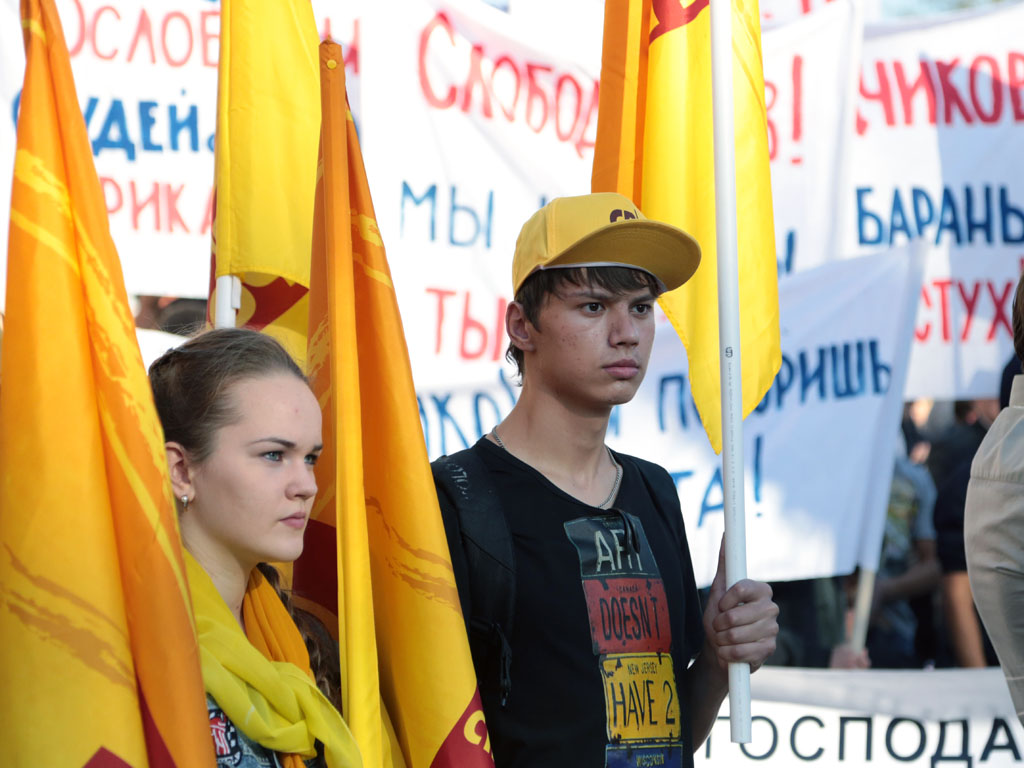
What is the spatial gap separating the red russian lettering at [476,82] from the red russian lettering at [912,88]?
1.55 m

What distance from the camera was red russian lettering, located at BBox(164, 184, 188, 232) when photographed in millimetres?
3871

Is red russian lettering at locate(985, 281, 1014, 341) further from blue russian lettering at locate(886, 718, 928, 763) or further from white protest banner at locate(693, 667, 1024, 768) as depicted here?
blue russian lettering at locate(886, 718, 928, 763)

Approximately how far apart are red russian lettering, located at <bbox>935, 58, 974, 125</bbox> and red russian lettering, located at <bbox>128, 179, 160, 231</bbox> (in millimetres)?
2762

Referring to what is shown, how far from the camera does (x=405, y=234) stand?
3.99m

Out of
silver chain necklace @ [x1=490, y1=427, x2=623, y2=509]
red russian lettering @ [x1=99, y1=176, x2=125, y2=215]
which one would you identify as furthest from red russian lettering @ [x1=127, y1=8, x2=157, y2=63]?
silver chain necklace @ [x1=490, y1=427, x2=623, y2=509]

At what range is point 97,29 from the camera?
3.93m

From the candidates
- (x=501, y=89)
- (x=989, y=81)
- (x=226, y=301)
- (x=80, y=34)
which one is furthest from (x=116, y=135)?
(x=989, y=81)

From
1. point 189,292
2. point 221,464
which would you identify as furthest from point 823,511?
point 221,464

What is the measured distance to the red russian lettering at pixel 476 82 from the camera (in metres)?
4.11

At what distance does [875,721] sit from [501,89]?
2.47 meters

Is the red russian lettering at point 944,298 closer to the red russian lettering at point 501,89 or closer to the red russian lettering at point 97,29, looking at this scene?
the red russian lettering at point 501,89

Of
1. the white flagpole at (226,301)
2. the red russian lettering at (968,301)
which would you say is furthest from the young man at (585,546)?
the red russian lettering at (968,301)

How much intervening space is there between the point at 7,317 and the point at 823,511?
10.4ft

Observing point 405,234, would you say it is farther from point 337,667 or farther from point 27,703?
point 27,703
